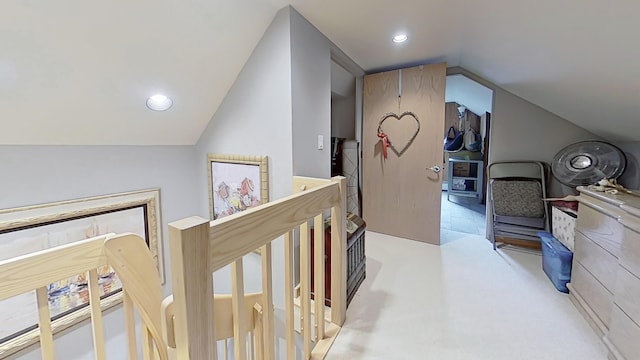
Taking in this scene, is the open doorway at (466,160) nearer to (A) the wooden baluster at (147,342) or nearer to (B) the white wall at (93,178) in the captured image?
(B) the white wall at (93,178)

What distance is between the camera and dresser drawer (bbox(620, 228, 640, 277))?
1194 millimetres

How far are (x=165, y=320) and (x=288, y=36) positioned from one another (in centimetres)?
171

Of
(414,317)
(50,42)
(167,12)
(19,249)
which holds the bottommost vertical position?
(414,317)

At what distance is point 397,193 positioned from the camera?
301 cm

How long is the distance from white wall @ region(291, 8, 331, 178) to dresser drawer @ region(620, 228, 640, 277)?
179 cm

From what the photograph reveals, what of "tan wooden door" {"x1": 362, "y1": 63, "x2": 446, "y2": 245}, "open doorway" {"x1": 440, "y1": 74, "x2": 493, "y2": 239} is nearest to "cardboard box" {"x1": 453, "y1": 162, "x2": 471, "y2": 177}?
"open doorway" {"x1": 440, "y1": 74, "x2": 493, "y2": 239}

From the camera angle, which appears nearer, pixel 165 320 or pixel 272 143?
pixel 165 320

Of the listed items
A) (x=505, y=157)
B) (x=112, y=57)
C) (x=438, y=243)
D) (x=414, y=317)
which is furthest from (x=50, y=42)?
(x=505, y=157)

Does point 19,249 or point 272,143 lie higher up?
point 272,143

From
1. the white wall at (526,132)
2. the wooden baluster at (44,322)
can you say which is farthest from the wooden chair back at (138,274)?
the white wall at (526,132)

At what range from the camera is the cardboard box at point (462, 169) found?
514 cm

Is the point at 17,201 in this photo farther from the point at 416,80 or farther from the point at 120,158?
the point at 416,80

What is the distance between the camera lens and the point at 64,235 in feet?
5.43

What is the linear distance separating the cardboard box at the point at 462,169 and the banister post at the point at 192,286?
5.56 metres
